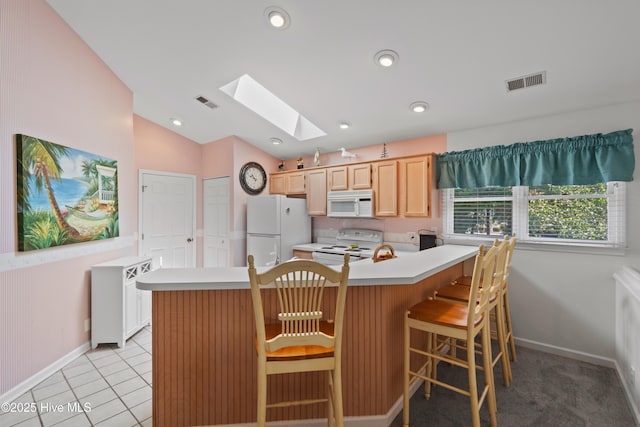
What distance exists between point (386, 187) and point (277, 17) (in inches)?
90.3

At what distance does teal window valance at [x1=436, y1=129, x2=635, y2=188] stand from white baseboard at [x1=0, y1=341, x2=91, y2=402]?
422cm

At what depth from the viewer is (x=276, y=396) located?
170 cm

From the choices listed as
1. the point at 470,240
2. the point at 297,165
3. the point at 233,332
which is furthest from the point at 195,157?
the point at 470,240

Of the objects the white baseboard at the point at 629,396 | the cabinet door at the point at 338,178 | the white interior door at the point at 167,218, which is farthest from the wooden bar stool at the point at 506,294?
the white interior door at the point at 167,218

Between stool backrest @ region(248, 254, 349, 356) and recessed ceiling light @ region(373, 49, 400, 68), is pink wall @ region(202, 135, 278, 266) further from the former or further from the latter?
stool backrest @ region(248, 254, 349, 356)

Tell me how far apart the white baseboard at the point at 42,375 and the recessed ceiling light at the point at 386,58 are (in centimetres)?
380

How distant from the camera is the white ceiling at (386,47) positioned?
1.92m

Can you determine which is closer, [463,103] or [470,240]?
[463,103]

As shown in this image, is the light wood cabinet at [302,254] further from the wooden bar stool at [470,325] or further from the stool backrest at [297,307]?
the stool backrest at [297,307]

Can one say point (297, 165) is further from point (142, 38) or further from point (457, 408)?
Answer: point (457, 408)

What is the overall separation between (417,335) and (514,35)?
7.59ft

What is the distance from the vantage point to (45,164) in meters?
2.35

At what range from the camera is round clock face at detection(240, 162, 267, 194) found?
4742 mm

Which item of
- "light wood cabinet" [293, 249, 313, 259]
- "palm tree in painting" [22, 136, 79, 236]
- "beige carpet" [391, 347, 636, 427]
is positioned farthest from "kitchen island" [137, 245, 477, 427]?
"light wood cabinet" [293, 249, 313, 259]
